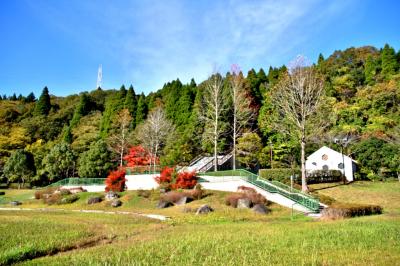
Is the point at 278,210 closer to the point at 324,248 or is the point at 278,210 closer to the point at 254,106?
the point at 324,248

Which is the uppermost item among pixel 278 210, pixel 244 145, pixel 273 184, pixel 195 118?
pixel 195 118

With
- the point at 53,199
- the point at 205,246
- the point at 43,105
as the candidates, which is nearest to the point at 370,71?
the point at 53,199

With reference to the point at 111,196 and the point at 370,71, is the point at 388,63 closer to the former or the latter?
the point at 370,71

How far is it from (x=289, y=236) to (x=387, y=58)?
5115 cm

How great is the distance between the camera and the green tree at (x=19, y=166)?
1831 inches

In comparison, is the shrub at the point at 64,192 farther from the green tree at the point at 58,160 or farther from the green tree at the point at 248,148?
the green tree at the point at 248,148

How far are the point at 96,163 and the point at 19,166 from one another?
14.9 metres

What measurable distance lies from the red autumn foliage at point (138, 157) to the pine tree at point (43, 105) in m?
34.0

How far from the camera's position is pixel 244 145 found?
3684cm

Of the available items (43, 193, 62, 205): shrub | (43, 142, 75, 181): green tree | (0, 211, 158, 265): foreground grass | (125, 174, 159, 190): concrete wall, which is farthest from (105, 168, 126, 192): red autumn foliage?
(0, 211, 158, 265): foreground grass

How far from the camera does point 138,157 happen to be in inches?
1613

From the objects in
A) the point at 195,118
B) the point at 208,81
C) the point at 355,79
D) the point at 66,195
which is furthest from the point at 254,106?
the point at 66,195

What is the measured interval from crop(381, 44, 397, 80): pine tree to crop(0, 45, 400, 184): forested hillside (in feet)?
0.46

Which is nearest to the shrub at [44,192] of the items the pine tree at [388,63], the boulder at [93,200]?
the boulder at [93,200]
